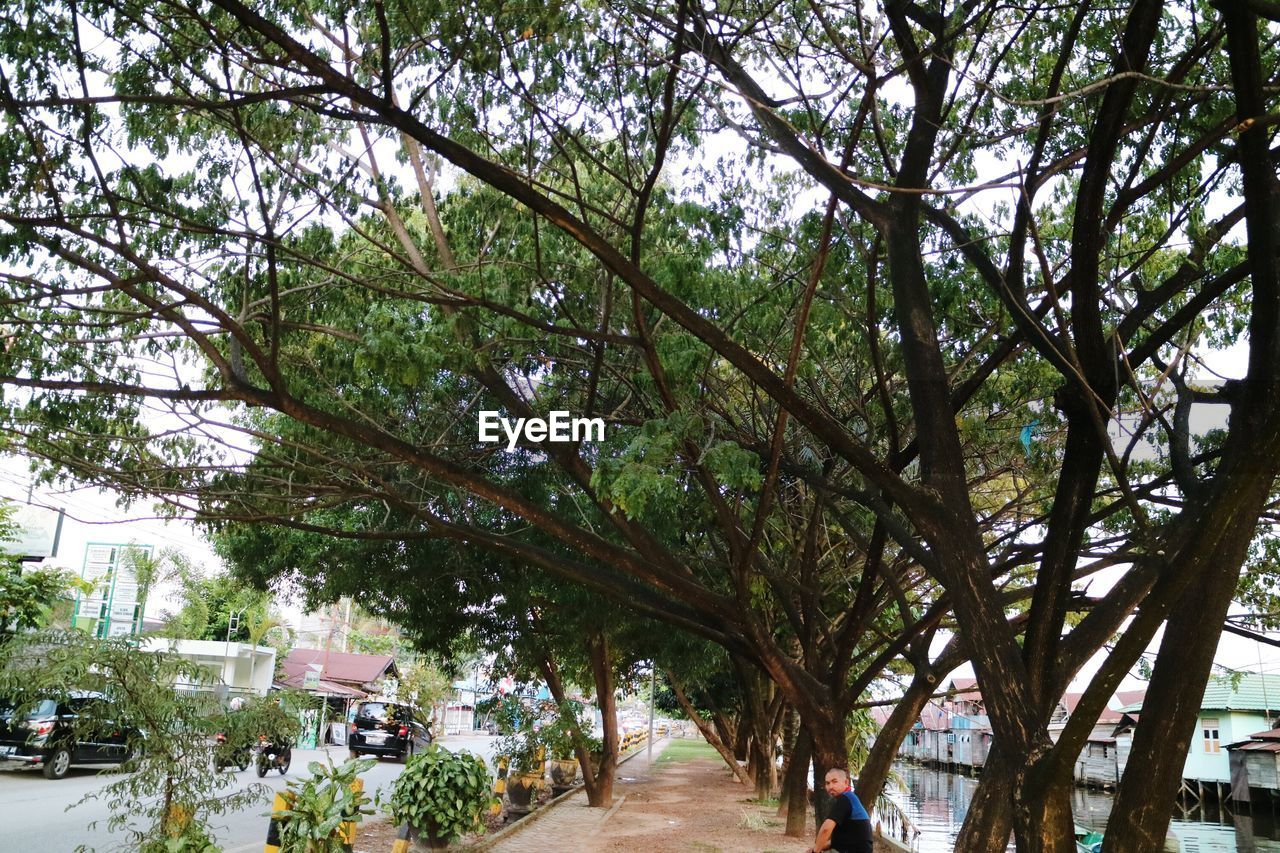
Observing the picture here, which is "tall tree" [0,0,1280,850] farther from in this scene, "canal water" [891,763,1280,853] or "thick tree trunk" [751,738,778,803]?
"canal water" [891,763,1280,853]

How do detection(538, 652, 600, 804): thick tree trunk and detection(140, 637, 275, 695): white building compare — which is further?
detection(140, 637, 275, 695): white building

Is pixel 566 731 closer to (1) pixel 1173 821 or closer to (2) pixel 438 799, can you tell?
(2) pixel 438 799

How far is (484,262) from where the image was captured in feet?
27.2

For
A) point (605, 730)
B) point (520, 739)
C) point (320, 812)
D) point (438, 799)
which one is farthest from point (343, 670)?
point (320, 812)

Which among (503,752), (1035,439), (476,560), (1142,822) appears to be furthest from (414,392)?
(503,752)

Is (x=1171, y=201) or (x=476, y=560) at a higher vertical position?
(x=1171, y=201)

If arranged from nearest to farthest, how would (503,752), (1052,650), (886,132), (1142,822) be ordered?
(1142,822)
(1052,650)
(886,132)
(503,752)

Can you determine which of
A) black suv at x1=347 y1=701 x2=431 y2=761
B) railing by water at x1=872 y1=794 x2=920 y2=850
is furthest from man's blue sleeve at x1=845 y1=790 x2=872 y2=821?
black suv at x1=347 y1=701 x2=431 y2=761

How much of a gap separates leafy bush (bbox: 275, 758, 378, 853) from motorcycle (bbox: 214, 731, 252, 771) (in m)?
0.45

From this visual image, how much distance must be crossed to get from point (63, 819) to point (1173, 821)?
3979cm

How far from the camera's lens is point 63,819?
41.7ft

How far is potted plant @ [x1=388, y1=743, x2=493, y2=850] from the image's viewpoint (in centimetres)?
1126

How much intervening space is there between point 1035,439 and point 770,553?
446 centimetres

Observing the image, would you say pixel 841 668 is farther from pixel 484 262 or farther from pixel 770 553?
pixel 484 262
